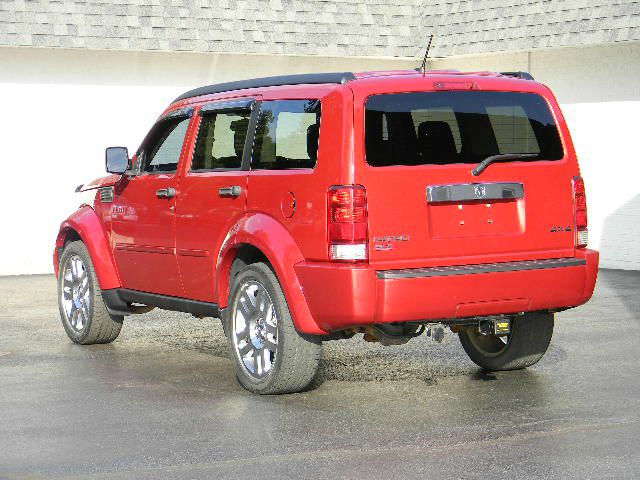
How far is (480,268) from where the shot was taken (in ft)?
26.7

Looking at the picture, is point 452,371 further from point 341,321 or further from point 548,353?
point 341,321

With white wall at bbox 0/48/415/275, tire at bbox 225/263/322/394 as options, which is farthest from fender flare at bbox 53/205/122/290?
white wall at bbox 0/48/415/275

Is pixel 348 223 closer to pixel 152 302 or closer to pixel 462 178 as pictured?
pixel 462 178

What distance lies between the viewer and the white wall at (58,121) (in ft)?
61.7

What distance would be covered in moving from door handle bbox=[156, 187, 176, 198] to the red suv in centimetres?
15

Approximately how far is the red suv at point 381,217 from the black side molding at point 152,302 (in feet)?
0.14

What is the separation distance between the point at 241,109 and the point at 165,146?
125 cm

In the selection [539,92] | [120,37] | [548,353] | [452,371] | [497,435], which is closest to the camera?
[497,435]

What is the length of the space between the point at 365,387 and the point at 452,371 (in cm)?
92

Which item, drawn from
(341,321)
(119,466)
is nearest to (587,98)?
(341,321)

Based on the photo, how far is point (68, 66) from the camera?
1919 cm

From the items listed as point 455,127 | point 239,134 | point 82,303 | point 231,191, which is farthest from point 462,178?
point 82,303

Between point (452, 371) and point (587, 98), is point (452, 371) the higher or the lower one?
the lower one

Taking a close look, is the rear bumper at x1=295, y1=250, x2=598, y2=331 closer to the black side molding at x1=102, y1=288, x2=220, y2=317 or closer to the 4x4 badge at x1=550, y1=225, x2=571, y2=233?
the 4x4 badge at x1=550, y1=225, x2=571, y2=233
